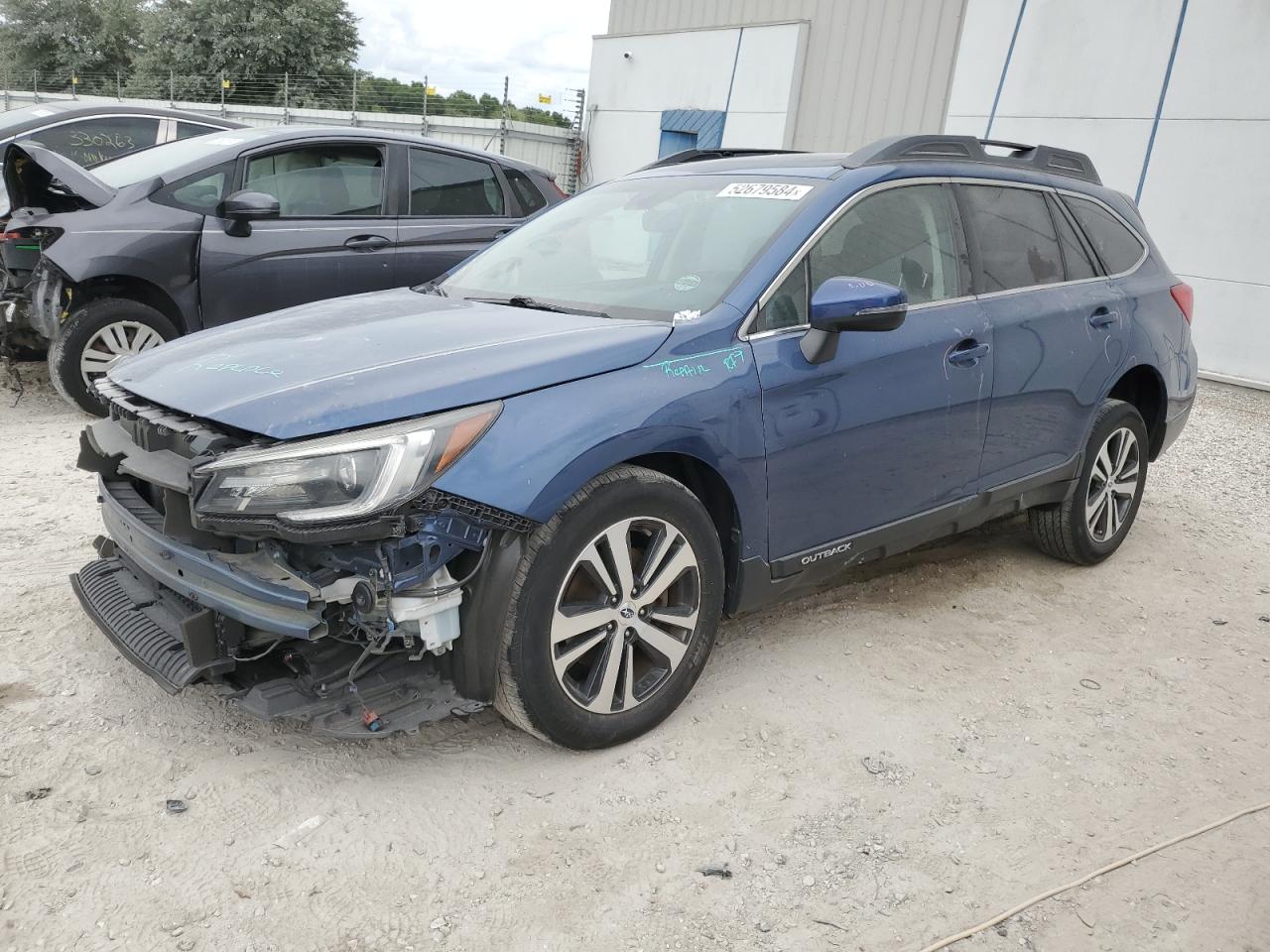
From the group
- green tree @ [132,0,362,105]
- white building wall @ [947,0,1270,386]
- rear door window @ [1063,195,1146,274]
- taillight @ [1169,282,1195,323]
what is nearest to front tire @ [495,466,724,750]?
rear door window @ [1063,195,1146,274]

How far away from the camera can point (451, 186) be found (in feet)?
22.3

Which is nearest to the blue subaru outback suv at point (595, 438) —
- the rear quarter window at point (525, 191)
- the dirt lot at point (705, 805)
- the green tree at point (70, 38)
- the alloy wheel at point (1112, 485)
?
the dirt lot at point (705, 805)

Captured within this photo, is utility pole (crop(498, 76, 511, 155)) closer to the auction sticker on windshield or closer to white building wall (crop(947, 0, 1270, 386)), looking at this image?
white building wall (crop(947, 0, 1270, 386))

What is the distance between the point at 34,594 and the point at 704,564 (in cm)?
249

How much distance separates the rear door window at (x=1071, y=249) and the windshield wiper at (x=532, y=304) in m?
2.32

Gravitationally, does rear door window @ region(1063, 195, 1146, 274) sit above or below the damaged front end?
above

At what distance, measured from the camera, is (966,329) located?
12.3ft

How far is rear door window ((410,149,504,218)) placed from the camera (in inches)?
260

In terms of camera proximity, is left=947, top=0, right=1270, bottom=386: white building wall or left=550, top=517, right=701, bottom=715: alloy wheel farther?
left=947, top=0, right=1270, bottom=386: white building wall

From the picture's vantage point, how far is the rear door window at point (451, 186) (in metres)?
6.61

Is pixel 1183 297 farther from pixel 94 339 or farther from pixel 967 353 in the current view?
pixel 94 339

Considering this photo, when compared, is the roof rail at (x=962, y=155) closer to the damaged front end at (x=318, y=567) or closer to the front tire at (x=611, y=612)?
the front tire at (x=611, y=612)

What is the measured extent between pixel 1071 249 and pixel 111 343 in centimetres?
510

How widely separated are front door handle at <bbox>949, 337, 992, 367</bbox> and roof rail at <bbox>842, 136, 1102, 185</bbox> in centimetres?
72
